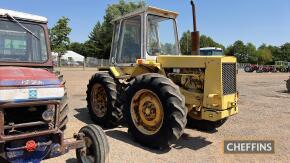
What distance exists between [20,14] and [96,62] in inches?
1934

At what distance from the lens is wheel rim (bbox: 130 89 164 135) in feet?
19.9

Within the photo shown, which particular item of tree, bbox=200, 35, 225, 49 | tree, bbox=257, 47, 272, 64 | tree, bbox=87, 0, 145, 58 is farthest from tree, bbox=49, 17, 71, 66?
tree, bbox=257, 47, 272, 64

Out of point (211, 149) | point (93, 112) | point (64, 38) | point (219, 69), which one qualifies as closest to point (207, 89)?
point (219, 69)

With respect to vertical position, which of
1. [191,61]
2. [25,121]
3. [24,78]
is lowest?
[25,121]

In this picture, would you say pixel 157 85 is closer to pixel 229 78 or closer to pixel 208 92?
pixel 208 92

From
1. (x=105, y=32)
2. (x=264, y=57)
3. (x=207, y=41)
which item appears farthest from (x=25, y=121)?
(x=264, y=57)

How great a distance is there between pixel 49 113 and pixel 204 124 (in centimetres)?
399

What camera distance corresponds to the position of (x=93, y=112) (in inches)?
327

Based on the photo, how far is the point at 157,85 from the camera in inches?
234

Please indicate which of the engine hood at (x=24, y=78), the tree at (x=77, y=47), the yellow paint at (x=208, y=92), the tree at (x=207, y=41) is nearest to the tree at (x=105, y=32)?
the tree at (x=77, y=47)

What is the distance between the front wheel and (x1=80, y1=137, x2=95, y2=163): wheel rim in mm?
3305

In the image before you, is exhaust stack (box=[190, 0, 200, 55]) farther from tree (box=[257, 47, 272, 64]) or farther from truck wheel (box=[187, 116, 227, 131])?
tree (box=[257, 47, 272, 64])

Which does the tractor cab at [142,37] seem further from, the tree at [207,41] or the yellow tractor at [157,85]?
the tree at [207,41]

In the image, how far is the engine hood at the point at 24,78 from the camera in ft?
13.4
